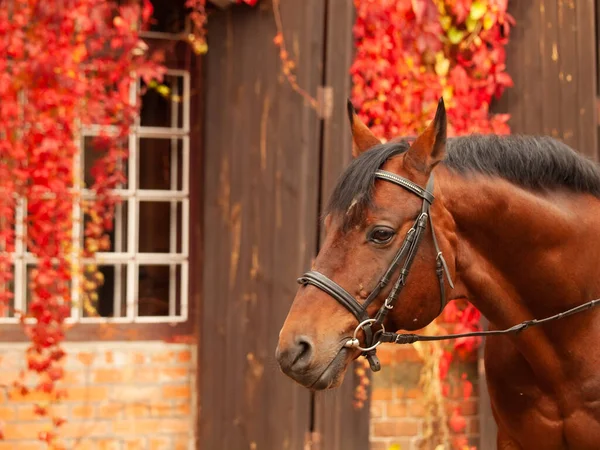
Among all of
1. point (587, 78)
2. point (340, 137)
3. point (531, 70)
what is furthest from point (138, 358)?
point (587, 78)

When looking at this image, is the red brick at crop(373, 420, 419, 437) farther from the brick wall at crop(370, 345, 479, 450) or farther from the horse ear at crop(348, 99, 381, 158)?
the horse ear at crop(348, 99, 381, 158)

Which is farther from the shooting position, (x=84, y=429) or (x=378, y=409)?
(x=84, y=429)

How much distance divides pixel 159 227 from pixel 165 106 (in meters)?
0.81

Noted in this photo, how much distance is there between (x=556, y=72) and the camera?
5543 mm

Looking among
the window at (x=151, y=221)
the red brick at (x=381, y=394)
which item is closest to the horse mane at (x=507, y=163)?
the red brick at (x=381, y=394)

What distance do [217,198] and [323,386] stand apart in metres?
3.00

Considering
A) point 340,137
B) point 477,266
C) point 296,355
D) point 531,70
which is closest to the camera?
point 296,355

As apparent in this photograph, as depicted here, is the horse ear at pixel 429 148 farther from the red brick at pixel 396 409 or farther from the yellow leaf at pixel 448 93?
the red brick at pixel 396 409

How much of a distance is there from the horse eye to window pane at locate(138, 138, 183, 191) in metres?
3.25

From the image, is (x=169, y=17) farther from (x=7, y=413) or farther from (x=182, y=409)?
(x=7, y=413)

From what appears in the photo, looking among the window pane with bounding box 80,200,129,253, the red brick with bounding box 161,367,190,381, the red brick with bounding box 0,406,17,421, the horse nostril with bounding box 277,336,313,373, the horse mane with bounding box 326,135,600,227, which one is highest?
the horse mane with bounding box 326,135,600,227

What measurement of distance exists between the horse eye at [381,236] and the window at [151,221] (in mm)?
3162

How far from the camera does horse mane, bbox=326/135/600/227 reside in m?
3.05

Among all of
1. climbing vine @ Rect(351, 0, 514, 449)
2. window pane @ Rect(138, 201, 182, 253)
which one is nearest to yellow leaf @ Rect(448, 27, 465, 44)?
climbing vine @ Rect(351, 0, 514, 449)
